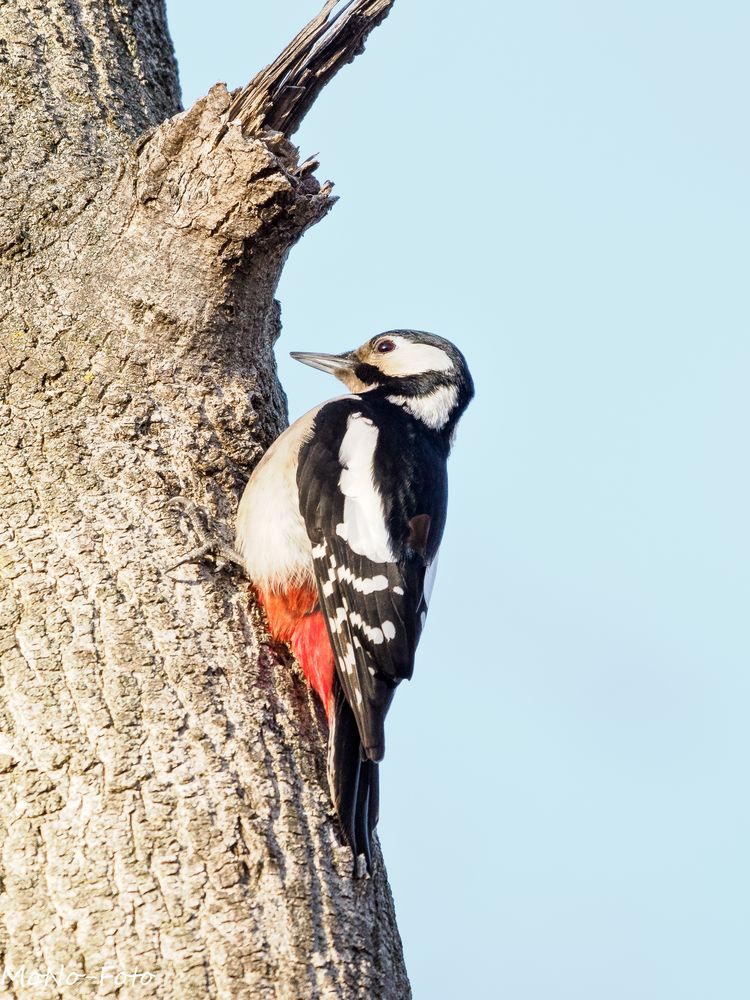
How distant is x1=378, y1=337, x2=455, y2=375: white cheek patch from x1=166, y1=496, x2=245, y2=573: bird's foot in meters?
1.23

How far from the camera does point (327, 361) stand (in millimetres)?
3656

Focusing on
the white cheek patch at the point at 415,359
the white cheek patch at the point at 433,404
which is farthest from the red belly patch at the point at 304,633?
the white cheek patch at the point at 415,359

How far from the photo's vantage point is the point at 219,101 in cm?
243

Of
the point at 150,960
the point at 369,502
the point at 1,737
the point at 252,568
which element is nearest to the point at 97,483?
the point at 252,568

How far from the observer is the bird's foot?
2.40m

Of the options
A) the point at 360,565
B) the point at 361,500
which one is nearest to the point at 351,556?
the point at 360,565

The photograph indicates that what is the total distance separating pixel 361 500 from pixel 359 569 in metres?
0.19

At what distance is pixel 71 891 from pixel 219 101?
155 centimetres

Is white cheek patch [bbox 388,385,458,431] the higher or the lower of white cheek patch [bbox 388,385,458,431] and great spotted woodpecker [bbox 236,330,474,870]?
the higher

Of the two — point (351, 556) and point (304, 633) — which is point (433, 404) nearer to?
point (351, 556)

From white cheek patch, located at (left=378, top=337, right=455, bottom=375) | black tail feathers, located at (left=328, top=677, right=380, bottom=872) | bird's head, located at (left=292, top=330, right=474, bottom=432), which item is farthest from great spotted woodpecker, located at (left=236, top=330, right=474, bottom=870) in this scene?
white cheek patch, located at (left=378, top=337, right=455, bottom=375)

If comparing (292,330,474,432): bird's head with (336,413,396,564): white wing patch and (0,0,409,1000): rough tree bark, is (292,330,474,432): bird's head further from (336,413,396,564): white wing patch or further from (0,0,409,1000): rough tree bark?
(0,0,409,1000): rough tree bark

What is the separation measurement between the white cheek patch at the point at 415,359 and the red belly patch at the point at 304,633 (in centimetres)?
111

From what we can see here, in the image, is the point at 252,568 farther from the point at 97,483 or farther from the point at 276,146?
the point at 276,146
